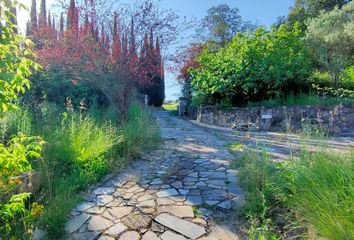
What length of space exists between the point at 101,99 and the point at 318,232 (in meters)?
6.77

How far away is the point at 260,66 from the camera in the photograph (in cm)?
767

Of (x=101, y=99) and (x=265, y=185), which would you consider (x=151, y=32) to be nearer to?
(x=101, y=99)

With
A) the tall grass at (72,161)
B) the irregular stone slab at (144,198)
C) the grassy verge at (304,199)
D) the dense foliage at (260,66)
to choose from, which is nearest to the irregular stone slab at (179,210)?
the irregular stone slab at (144,198)

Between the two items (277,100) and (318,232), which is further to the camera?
(277,100)

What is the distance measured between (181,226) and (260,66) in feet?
21.3

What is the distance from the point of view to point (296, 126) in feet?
23.9

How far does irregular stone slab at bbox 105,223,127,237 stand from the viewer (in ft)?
6.90

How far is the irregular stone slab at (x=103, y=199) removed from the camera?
265 cm

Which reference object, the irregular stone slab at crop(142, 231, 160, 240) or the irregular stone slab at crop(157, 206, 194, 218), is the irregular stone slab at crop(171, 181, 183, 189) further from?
the irregular stone slab at crop(142, 231, 160, 240)

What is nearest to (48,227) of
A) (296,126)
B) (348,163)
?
(348,163)

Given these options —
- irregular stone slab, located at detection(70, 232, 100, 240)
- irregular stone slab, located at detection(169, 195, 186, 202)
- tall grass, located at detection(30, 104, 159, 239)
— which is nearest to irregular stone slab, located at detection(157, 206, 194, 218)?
irregular stone slab, located at detection(169, 195, 186, 202)

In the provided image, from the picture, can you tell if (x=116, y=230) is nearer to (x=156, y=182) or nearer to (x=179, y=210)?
(x=179, y=210)

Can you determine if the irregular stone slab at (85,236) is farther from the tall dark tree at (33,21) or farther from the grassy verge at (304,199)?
the tall dark tree at (33,21)

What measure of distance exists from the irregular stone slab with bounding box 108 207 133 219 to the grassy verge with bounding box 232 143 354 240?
112cm
